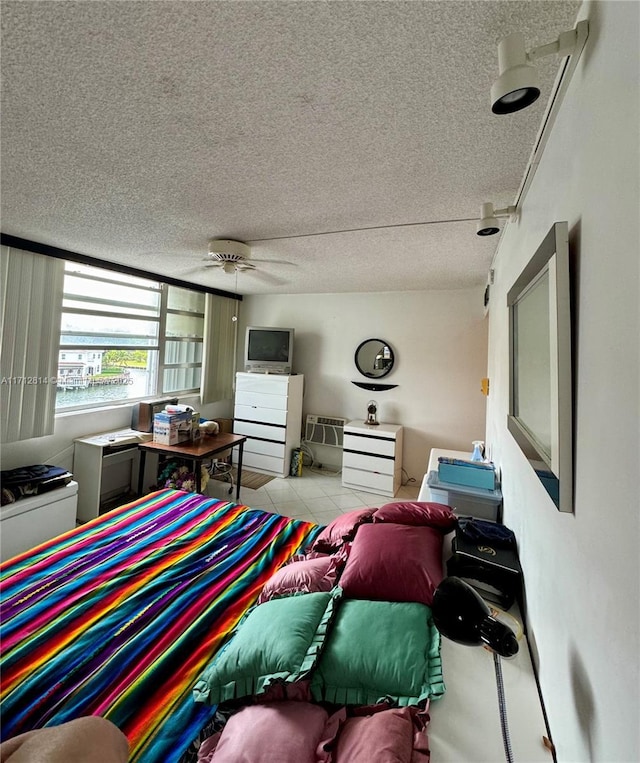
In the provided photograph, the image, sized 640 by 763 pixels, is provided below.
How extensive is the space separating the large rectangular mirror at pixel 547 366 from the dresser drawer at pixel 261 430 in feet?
10.7

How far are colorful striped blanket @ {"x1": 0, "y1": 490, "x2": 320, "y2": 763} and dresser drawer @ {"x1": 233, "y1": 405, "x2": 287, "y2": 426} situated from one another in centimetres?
226

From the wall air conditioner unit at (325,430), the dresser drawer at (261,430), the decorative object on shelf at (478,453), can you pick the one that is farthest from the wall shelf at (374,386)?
the decorative object on shelf at (478,453)

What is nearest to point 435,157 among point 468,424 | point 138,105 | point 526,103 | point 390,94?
point 390,94

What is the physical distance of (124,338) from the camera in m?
3.66

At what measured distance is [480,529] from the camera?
5.06ft

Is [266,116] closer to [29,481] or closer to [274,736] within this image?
[274,736]

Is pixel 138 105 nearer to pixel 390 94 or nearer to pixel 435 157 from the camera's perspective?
pixel 390 94

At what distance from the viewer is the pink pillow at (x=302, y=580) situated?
136 centimetres

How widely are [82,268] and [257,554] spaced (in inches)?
122

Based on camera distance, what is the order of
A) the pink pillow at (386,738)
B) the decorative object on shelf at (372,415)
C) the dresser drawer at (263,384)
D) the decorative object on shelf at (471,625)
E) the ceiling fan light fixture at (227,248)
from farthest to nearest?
1. the dresser drawer at (263,384)
2. the decorative object on shelf at (372,415)
3. the ceiling fan light fixture at (227,248)
4. the pink pillow at (386,738)
5. the decorative object on shelf at (471,625)

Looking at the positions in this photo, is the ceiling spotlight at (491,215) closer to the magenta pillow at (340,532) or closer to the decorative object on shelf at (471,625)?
the decorative object on shelf at (471,625)

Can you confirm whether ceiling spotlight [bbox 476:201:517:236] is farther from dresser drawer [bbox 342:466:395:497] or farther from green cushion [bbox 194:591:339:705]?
dresser drawer [bbox 342:466:395:497]

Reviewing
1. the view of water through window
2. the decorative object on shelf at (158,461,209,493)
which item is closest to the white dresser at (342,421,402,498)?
the decorative object on shelf at (158,461,209,493)

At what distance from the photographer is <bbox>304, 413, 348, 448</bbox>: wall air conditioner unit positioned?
4.54m
